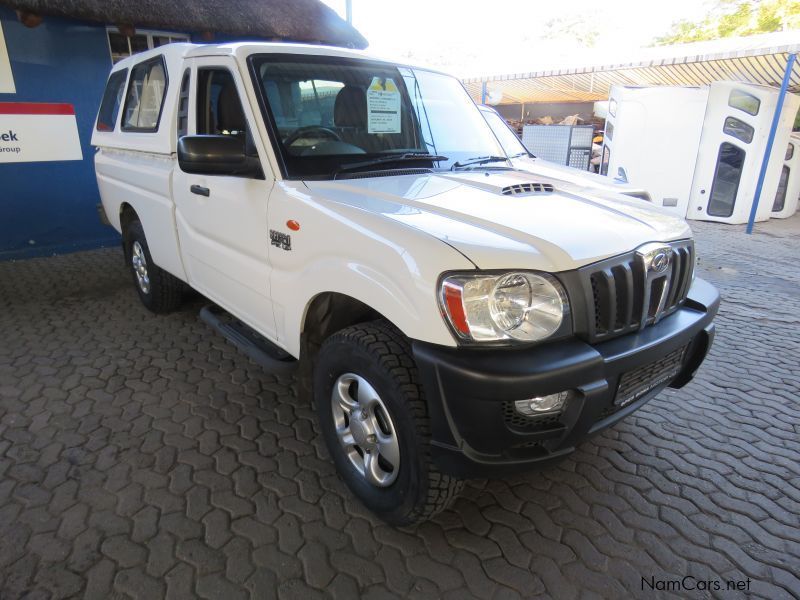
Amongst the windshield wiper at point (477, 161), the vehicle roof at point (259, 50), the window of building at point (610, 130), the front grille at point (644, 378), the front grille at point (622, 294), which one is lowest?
the front grille at point (644, 378)

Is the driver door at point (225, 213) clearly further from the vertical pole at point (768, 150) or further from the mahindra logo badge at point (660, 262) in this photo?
the vertical pole at point (768, 150)

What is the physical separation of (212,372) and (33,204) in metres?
4.91

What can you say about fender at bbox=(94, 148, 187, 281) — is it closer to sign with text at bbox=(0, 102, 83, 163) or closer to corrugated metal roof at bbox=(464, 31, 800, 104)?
sign with text at bbox=(0, 102, 83, 163)

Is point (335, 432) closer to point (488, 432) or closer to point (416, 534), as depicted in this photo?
point (416, 534)

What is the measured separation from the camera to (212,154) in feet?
8.09

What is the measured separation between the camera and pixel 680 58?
9.76 metres

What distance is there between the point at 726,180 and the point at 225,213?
34.7ft

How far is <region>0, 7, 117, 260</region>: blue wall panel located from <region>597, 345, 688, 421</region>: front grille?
7.45m

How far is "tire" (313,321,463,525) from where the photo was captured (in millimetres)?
2000

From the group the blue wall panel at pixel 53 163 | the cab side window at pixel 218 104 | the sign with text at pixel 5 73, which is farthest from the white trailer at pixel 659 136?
the sign with text at pixel 5 73

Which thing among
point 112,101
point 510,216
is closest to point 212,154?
point 510,216

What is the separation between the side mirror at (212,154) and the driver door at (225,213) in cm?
11

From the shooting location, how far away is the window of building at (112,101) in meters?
4.57

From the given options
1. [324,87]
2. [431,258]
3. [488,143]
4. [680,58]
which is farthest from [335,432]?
[680,58]
